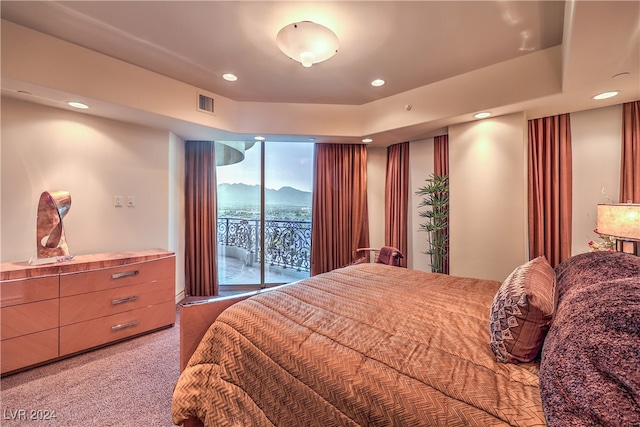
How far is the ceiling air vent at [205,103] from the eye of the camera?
2998mm

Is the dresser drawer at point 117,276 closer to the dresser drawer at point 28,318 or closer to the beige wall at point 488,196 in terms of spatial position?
the dresser drawer at point 28,318

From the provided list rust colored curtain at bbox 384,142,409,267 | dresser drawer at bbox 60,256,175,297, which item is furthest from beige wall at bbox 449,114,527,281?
dresser drawer at bbox 60,256,175,297

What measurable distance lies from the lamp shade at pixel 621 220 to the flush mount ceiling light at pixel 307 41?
2.30 m

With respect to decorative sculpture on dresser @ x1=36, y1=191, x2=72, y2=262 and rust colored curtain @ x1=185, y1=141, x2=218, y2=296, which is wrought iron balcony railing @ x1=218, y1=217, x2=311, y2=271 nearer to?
rust colored curtain @ x1=185, y1=141, x2=218, y2=296

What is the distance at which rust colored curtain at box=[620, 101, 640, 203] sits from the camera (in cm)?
236

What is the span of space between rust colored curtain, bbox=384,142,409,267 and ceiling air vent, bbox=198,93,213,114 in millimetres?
2620

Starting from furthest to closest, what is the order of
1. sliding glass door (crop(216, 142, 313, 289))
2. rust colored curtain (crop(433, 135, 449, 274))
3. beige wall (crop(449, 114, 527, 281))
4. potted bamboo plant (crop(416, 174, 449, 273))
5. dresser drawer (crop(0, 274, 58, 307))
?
sliding glass door (crop(216, 142, 313, 289)) → rust colored curtain (crop(433, 135, 449, 274)) → potted bamboo plant (crop(416, 174, 449, 273)) → beige wall (crop(449, 114, 527, 281)) → dresser drawer (crop(0, 274, 58, 307))

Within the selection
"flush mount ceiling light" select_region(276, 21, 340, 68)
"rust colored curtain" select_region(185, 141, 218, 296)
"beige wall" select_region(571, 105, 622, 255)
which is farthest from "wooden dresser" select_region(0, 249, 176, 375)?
"beige wall" select_region(571, 105, 622, 255)

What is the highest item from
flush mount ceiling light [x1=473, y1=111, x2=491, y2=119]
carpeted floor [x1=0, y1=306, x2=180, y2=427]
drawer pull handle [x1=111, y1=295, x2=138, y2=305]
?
flush mount ceiling light [x1=473, y1=111, x2=491, y2=119]

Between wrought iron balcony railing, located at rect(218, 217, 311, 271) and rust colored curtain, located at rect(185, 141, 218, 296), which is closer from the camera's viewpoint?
rust colored curtain, located at rect(185, 141, 218, 296)

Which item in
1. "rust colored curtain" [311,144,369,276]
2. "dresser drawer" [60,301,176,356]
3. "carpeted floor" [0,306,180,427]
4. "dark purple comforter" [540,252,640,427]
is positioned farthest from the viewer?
"rust colored curtain" [311,144,369,276]

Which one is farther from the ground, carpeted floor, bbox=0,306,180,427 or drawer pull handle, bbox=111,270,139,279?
drawer pull handle, bbox=111,270,139,279

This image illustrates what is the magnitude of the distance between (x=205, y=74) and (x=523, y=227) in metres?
3.61

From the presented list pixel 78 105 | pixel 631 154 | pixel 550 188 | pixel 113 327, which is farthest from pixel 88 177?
→ pixel 631 154
